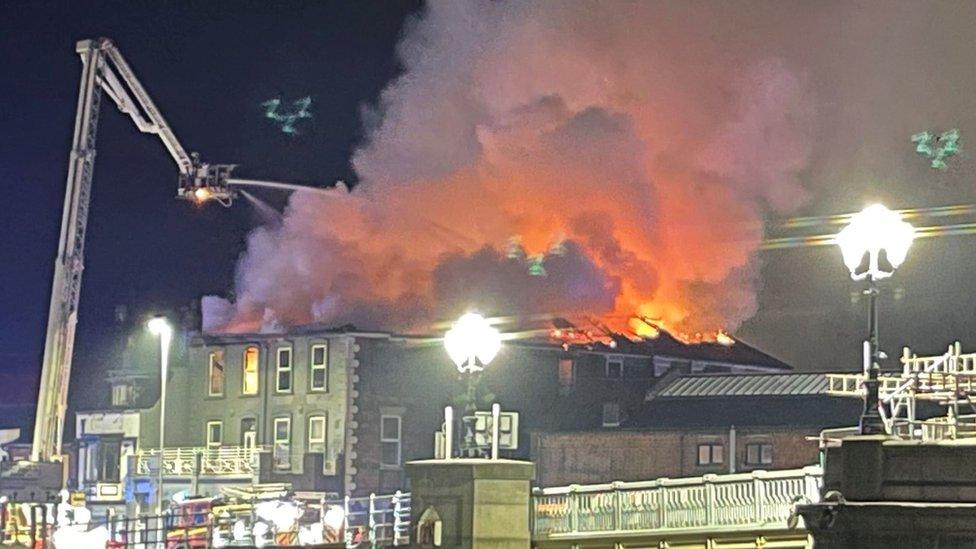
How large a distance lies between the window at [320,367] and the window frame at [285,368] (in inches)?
40.1

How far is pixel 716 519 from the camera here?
34.7 metres

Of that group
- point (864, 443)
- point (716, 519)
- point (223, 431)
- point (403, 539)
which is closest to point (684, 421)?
point (223, 431)

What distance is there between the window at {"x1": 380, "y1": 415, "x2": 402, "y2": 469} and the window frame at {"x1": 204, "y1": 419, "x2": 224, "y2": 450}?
7395 mm

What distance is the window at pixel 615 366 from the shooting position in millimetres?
74312

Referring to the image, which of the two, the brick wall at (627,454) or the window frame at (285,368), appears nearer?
the brick wall at (627,454)

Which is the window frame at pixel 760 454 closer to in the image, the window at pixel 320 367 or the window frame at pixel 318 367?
the window frame at pixel 318 367

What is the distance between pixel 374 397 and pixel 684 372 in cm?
1460

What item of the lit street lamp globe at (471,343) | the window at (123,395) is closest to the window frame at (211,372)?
the window at (123,395)

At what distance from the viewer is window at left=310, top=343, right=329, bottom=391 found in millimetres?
69625

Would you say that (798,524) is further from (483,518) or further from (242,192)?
(242,192)

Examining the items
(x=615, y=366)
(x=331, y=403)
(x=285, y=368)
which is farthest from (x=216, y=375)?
(x=615, y=366)

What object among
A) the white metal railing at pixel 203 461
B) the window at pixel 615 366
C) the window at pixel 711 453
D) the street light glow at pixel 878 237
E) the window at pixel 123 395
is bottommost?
the white metal railing at pixel 203 461

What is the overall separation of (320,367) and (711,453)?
50.9 ft

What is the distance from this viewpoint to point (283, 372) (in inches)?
2798
